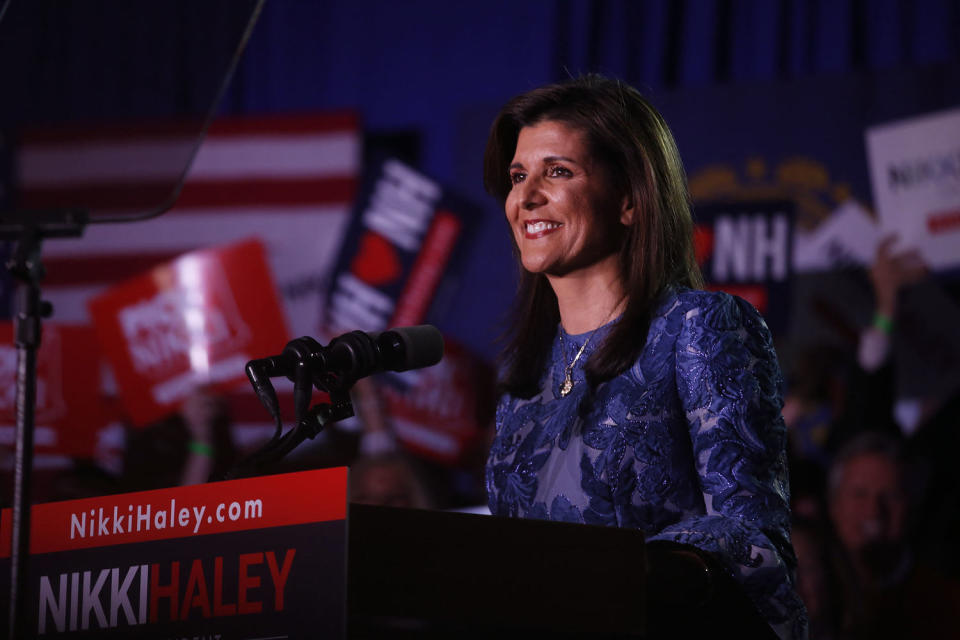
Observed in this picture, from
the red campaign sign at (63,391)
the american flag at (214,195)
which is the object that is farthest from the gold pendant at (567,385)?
the red campaign sign at (63,391)

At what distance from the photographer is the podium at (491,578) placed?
0.93m

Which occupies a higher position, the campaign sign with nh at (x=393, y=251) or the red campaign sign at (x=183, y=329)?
the campaign sign with nh at (x=393, y=251)

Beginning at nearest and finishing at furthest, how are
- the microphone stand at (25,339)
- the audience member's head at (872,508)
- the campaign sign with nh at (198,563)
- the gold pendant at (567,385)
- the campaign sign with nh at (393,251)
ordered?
1. the campaign sign with nh at (198,563)
2. the microphone stand at (25,339)
3. the gold pendant at (567,385)
4. the audience member's head at (872,508)
5. the campaign sign with nh at (393,251)

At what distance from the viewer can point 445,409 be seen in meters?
4.56

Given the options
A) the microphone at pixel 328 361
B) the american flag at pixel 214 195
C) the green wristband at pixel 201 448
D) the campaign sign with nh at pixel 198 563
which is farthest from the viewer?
the american flag at pixel 214 195

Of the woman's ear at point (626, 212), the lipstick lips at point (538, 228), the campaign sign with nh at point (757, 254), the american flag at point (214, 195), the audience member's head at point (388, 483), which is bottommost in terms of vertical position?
the lipstick lips at point (538, 228)

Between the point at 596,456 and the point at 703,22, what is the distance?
3554 millimetres

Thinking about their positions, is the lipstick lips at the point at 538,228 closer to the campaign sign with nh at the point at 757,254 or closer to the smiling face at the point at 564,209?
the smiling face at the point at 564,209

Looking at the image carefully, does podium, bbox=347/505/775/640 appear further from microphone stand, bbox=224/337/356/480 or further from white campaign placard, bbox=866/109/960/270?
white campaign placard, bbox=866/109/960/270

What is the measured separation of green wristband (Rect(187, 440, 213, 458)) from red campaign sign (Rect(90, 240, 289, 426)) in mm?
164

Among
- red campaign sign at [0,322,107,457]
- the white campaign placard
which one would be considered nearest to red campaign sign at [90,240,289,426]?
red campaign sign at [0,322,107,457]

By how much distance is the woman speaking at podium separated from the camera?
1279 millimetres

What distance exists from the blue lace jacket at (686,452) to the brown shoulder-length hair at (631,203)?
0.12 feet

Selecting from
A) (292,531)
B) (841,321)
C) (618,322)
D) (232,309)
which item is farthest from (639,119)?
(232,309)
